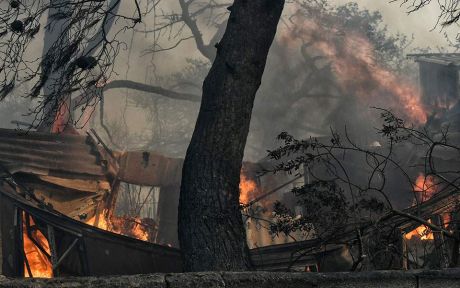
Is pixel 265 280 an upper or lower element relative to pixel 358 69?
lower

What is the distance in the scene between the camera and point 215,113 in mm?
4957

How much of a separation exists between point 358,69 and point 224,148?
22159 mm

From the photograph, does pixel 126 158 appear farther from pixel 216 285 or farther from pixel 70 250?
pixel 216 285

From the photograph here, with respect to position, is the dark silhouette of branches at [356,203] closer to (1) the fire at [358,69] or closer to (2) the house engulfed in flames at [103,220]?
(2) the house engulfed in flames at [103,220]

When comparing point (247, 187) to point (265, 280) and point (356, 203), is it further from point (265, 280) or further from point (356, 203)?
point (265, 280)

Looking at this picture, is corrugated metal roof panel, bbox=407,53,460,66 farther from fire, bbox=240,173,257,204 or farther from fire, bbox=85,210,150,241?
fire, bbox=85,210,150,241

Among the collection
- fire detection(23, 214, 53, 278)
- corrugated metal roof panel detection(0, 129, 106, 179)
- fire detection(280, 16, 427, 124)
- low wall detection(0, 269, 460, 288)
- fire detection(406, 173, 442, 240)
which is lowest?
low wall detection(0, 269, 460, 288)

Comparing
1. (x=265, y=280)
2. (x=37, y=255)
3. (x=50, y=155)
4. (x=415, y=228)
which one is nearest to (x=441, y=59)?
(x=50, y=155)

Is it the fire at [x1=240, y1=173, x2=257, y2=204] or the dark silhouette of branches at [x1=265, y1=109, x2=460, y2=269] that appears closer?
the dark silhouette of branches at [x1=265, y1=109, x2=460, y2=269]

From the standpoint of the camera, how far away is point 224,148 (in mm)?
4836

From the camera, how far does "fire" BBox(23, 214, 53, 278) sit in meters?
8.33

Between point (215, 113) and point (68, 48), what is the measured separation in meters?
1.61

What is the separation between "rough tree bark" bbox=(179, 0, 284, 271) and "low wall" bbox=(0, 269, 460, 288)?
5.35 ft

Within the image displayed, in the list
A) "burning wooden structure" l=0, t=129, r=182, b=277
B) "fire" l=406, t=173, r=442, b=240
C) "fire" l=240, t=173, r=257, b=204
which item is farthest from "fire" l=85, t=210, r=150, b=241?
"fire" l=406, t=173, r=442, b=240
